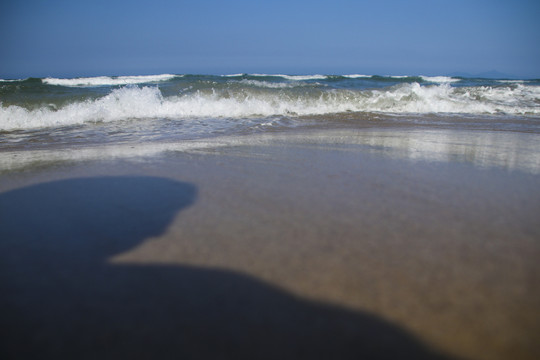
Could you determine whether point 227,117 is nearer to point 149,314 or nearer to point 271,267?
point 271,267

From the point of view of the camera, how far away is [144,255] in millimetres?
1195

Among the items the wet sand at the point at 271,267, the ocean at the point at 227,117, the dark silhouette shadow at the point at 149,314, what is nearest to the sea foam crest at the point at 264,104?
the ocean at the point at 227,117

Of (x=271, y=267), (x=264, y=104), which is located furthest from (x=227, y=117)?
(x=271, y=267)

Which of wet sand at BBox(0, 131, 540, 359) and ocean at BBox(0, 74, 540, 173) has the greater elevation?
ocean at BBox(0, 74, 540, 173)

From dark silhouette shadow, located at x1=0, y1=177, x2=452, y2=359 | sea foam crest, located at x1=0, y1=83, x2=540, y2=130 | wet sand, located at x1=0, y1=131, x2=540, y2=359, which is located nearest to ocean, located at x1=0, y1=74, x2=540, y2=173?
sea foam crest, located at x1=0, y1=83, x2=540, y2=130

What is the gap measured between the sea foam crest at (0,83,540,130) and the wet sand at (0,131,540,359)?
4820 millimetres

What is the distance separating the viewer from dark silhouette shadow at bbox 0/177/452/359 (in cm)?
79

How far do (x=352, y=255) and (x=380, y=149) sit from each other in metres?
2.14

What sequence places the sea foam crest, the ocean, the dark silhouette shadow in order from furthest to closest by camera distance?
the sea foam crest
the ocean
the dark silhouette shadow

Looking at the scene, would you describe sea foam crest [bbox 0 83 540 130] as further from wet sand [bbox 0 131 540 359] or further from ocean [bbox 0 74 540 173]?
wet sand [bbox 0 131 540 359]

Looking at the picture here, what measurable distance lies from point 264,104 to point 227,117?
1329mm

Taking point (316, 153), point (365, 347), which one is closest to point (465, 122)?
point (316, 153)

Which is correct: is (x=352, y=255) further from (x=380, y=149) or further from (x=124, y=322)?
(x=380, y=149)

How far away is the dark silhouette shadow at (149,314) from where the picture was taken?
79cm
